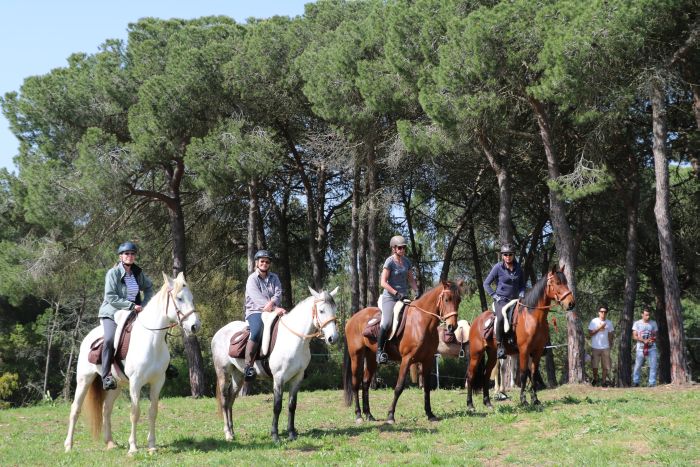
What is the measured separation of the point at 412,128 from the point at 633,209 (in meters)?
7.35

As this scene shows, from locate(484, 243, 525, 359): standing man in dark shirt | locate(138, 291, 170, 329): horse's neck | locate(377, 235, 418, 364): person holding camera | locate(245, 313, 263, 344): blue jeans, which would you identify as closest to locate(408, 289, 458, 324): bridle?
locate(377, 235, 418, 364): person holding camera

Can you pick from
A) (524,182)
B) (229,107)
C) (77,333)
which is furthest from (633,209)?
(77,333)

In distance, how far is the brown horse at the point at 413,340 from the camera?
11.5 m

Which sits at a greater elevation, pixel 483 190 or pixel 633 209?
pixel 483 190

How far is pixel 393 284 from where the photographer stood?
12.3 m

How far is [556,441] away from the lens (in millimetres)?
9656

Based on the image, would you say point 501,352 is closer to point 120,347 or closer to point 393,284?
point 393,284

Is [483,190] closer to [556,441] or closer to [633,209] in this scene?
[633,209]

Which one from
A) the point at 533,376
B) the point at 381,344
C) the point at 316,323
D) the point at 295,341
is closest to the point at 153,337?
the point at 295,341

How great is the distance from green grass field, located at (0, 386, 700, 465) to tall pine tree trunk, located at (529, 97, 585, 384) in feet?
10.8

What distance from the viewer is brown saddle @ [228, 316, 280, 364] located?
10.8 meters

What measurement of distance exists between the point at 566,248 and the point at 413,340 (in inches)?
304

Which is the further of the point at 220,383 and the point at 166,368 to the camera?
the point at 220,383

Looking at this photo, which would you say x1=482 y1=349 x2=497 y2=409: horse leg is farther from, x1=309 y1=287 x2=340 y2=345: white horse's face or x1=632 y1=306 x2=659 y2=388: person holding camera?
x1=632 y1=306 x2=659 y2=388: person holding camera
